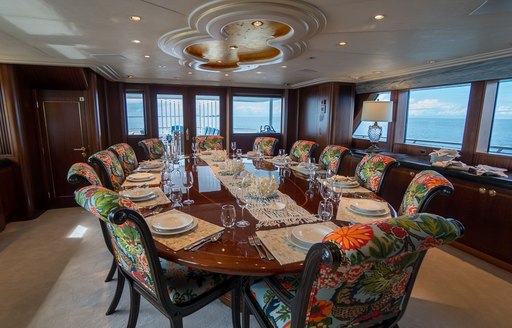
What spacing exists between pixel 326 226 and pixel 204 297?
0.77 metres

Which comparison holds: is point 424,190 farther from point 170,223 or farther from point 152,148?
point 152,148

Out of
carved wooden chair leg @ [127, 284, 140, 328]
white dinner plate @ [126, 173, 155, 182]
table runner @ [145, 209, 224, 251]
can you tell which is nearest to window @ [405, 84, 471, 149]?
table runner @ [145, 209, 224, 251]

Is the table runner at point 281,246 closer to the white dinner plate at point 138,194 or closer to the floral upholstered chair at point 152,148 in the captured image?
the white dinner plate at point 138,194

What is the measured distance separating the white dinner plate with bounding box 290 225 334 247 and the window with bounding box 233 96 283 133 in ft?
17.2

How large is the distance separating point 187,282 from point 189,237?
308 millimetres

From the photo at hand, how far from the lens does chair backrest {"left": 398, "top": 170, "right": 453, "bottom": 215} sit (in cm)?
146

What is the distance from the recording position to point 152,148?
3.90 meters

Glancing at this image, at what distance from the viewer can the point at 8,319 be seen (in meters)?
1.81

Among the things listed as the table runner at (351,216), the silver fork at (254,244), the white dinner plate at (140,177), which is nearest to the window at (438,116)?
the table runner at (351,216)

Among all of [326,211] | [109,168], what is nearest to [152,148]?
[109,168]

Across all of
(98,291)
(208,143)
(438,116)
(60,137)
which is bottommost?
(98,291)

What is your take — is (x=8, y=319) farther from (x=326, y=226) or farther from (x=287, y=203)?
(x=326, y=226)

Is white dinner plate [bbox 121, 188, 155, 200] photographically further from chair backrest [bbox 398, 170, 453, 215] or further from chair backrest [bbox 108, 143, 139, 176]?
chair backrest [bbox 398, 170, 453, 215]

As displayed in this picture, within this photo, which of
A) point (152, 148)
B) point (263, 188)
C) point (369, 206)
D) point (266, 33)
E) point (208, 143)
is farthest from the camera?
point (208, 143)
